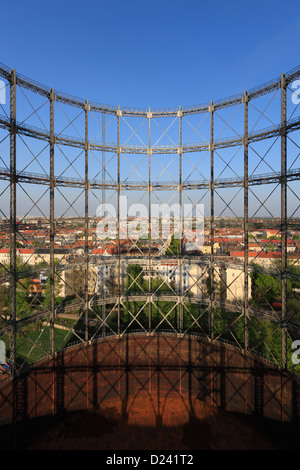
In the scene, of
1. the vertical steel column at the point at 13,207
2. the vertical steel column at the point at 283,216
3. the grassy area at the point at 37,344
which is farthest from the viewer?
the grassy area at the point at 37,344

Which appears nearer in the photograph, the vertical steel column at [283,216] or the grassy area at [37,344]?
the vertical steel column at [283,216]

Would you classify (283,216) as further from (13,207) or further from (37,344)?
(37,344)

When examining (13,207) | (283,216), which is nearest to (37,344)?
(13,207)

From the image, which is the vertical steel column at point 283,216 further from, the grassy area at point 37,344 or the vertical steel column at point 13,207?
the grassy area at point 37,344

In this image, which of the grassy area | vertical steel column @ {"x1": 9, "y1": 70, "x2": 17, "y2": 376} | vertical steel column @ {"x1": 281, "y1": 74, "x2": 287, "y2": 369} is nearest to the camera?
vertical steel column @ {"x1": 9, "y1": 70, "x2": 17, "y2": 376}

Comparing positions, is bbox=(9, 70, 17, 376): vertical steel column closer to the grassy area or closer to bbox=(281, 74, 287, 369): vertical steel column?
the grassy area

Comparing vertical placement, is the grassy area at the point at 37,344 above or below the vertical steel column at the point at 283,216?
below

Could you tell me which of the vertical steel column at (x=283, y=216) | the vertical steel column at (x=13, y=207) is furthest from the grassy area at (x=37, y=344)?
the vertical steel column at (x=283, y=216)

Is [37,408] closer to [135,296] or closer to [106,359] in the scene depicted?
[106,359]

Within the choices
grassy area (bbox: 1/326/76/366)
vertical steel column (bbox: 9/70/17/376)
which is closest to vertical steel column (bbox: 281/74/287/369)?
vertical steel column (bbox: 9/70/17/376)

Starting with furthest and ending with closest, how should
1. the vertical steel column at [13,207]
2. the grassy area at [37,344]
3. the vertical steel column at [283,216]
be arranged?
the grassy area at [37,344] < the vertical steel column at [283,216] < the vertical steel column at [13,207]
